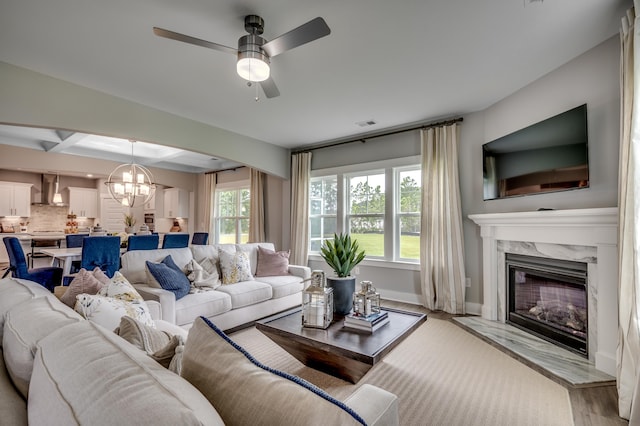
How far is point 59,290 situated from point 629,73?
3993 mm

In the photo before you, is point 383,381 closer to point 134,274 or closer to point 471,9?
point 134,274

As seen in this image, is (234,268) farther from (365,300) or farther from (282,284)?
(365,300)

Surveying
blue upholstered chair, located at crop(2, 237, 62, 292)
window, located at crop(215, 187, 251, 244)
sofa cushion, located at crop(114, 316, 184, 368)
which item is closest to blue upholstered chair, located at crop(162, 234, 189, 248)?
blue upholstered chair, located at crop(2, 237, 62, 292)

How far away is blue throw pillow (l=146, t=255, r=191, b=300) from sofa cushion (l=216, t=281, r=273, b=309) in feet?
1.46

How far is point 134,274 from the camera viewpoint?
3.05 metres

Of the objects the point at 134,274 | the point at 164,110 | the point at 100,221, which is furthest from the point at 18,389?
the point at 100,221

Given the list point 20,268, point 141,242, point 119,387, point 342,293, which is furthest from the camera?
point 141,242

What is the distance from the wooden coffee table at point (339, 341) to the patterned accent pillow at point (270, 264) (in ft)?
5.39

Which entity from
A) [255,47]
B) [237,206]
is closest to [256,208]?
[237,206]

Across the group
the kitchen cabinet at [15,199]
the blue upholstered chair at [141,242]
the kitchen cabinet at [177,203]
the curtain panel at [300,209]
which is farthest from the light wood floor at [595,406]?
the kitchen cabinet at [15,199]

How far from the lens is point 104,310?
150cm

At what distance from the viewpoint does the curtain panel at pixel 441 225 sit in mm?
4102

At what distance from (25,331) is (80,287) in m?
0.93

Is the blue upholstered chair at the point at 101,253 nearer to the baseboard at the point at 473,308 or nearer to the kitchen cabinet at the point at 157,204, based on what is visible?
the baseboard at the point at 473,308
